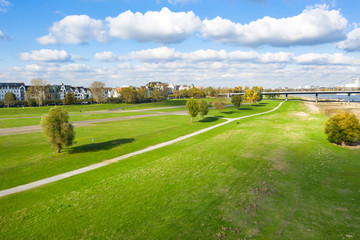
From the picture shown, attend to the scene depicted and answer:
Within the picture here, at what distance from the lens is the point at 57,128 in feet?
97.0

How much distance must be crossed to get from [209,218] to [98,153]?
22.1 metres

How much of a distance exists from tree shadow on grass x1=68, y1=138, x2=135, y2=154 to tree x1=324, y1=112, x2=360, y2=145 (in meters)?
37.1

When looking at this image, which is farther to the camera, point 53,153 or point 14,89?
point 14,89

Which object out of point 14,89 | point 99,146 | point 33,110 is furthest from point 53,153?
point 14,89

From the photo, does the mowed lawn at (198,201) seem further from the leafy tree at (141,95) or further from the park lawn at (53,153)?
the leafy tree at (141,95)

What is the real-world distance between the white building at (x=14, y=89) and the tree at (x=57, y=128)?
15788cm

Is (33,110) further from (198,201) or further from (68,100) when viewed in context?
(198,201)

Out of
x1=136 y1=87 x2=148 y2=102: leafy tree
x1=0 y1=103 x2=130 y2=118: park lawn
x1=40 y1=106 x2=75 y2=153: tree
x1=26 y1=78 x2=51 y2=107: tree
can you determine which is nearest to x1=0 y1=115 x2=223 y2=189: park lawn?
x1=40 y1=106 x2=75 y2=153: tree

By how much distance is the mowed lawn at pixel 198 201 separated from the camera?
13.2m

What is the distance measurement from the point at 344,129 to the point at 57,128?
46944mm

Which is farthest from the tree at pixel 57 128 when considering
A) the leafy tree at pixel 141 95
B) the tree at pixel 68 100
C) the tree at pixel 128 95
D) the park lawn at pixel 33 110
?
the leafy tree at pixel 141 95

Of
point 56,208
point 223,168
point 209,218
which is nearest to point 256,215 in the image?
point 209,218

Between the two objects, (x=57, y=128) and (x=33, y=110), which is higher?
(x=33, y=110)

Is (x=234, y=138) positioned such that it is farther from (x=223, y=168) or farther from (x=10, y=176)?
(x=10, y=176)
